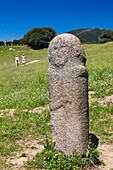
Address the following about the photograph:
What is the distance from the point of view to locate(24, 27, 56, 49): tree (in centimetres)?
8988

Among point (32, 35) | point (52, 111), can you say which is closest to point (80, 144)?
point (52, 111)

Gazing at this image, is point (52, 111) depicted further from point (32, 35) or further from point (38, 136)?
point (32, 35)

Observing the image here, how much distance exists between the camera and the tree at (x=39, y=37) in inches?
3538

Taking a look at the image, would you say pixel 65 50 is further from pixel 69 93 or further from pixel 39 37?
pixel 39 37

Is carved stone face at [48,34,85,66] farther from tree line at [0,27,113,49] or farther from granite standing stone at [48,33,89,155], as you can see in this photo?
tree line at [0,27,113,49]

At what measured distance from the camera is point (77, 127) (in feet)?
22.9

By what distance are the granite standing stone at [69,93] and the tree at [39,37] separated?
8288 cm

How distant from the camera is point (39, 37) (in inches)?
3615

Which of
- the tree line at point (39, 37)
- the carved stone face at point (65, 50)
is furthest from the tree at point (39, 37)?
the carved stone face at point (65, 50)

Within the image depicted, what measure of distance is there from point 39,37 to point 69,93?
86391mm

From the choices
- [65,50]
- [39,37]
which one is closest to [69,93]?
[65,50]

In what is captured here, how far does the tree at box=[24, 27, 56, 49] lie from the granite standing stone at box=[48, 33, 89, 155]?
8288 centimetres

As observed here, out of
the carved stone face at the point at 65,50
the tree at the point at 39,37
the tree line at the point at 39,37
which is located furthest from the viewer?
the tree line at the point at 39,37

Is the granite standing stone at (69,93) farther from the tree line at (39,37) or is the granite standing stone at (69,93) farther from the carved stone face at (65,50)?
the tree line at (39,37)
